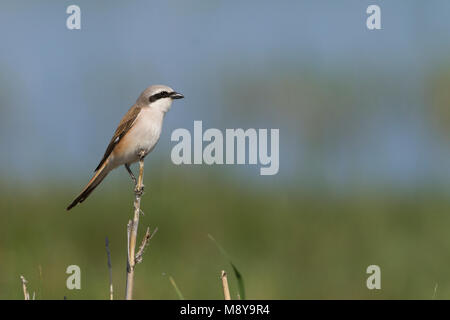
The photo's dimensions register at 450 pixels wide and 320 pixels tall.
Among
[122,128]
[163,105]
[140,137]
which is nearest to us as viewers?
[140,137]

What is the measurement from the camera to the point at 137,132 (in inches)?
190

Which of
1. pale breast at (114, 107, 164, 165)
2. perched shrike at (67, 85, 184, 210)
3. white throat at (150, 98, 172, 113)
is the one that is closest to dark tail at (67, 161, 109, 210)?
perched shrike at (67, 85, 184, 210)

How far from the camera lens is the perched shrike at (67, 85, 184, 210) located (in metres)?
4.78

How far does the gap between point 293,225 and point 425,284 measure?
1.40m

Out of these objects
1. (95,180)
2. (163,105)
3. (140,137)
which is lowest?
(95,180)

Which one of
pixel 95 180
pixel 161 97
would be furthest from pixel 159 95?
pixel 95 180

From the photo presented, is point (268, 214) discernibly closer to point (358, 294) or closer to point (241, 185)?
point (241, 185)

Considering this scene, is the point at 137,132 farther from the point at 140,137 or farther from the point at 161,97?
the point at 161,97

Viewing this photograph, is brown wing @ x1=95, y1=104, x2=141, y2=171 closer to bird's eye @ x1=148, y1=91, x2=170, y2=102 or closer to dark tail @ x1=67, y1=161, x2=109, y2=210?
dark tail @ x1=67, y1=161, x2=109, y2=210

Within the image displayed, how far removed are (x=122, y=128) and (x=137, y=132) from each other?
0.25 metres

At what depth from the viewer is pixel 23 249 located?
249 inches

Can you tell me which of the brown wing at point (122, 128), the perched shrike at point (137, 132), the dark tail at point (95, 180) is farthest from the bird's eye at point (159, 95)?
the dark tail at point (95, 180)

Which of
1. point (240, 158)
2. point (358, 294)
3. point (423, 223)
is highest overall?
point (240, 158)
